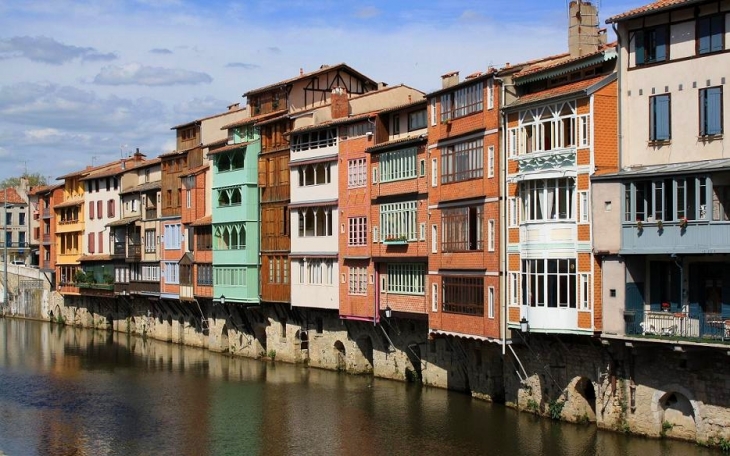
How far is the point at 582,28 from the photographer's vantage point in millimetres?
47031

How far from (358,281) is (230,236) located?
18.4 meters

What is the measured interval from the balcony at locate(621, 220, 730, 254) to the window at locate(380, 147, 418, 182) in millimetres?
17521

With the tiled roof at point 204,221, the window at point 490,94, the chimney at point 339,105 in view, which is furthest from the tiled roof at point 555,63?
the tiled roof at point 204,221

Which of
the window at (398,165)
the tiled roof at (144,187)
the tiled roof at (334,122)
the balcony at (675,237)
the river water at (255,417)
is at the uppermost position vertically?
the tiled roof at (334,122)

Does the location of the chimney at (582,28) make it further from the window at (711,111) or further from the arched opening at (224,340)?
the arched opening at (224,340)

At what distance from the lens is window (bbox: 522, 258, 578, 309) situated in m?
43.3

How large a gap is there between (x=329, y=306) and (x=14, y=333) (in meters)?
53.4

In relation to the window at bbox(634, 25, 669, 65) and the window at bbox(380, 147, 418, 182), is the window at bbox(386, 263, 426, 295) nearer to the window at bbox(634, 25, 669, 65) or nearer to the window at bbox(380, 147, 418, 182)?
the window at bbox(380, 147, 418, 182)

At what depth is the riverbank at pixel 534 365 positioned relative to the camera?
39.2 metres

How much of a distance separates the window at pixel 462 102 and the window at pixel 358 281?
41.1ft

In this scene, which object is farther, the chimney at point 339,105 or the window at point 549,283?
the chimney at point 339,105

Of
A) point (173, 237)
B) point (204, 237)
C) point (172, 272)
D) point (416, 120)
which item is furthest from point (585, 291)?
point (173, 237)

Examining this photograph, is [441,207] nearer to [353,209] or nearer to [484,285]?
[484,285]

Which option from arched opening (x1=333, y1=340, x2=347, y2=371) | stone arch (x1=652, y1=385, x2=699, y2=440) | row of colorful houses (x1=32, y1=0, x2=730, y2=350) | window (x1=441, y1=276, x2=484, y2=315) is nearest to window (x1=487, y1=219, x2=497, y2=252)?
row of colorful houses (x1=32, y1=0, x2=730, y2=350)
